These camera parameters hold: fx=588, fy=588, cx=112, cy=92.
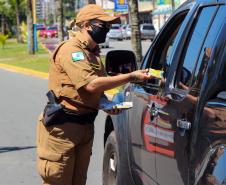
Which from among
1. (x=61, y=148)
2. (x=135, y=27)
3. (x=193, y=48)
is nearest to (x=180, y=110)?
(x=193, y=48)

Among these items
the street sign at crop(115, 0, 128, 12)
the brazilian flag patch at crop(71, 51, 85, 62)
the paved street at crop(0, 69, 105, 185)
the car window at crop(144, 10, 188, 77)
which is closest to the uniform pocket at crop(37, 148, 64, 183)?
the brazilian flag patch at crop(71, 51, 85, 62)

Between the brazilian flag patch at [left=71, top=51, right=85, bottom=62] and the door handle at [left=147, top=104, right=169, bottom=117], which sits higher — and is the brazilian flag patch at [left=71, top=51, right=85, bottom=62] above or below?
above

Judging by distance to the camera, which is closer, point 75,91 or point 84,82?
point 84,82

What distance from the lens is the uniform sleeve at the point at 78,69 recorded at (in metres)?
4.05

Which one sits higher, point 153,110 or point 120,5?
point 120,5

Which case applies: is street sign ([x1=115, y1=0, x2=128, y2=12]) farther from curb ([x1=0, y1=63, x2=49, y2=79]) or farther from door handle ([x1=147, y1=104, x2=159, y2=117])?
door handle ([x1=147, y1=104, x2=159, y2=117])

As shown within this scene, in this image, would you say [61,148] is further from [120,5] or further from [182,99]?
[120,5]

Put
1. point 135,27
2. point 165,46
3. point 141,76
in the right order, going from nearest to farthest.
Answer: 1. point 141,76
2. point 165,46
3. point 135,27

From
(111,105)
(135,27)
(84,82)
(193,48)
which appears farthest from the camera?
(135,27)

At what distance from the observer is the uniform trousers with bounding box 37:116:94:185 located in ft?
14.2

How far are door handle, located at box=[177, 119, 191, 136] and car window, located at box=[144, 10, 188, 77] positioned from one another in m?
0.71

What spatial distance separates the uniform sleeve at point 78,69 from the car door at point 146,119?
0.47m

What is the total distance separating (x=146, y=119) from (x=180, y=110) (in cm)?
79

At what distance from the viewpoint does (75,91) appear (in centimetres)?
419
